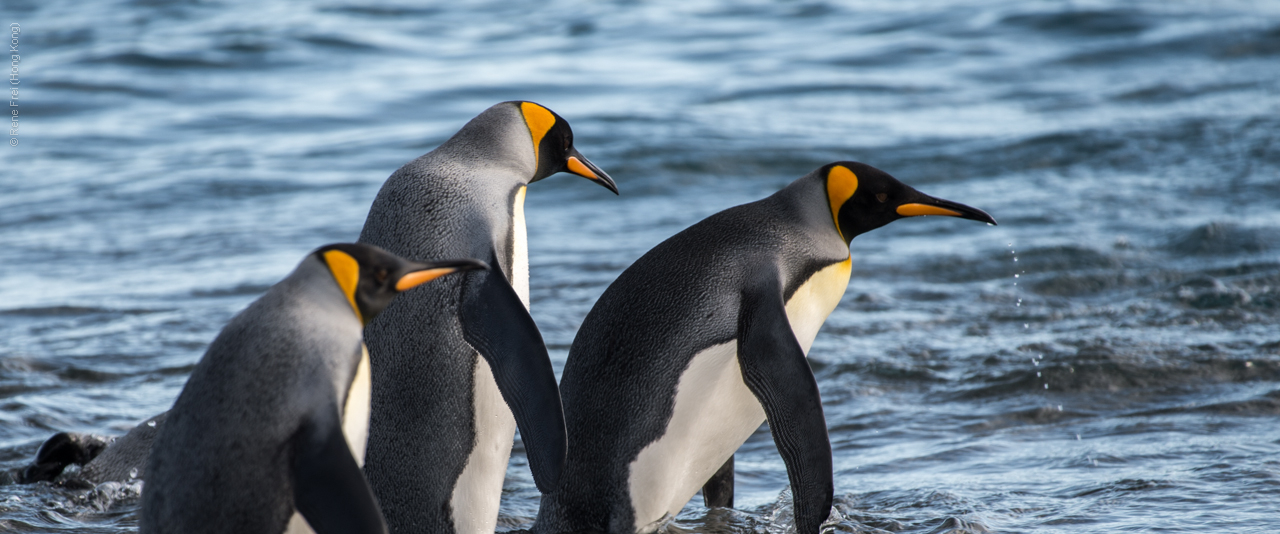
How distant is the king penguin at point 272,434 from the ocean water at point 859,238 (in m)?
1.44

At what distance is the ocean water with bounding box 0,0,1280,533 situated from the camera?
3895 millimetres

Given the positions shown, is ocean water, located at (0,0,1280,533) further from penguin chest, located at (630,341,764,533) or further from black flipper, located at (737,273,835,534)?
black flipper, located at (737,273,835,534)

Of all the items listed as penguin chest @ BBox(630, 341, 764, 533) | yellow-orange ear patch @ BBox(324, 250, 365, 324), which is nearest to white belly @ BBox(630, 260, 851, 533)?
penguin chest @ BBox(630, 341, 764, 533)

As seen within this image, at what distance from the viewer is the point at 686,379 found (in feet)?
10.2

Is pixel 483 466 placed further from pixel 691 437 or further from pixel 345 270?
pixel 345 270

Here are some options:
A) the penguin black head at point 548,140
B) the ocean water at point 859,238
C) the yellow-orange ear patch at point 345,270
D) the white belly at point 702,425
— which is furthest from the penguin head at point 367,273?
the ocean water at point 859,238

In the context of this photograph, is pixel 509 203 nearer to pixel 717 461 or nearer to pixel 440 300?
pixel 440 300

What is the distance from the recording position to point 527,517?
355 cm

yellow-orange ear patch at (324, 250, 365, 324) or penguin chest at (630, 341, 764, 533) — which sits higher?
yellow-orange ear patch at (324, 250, 365, 324)

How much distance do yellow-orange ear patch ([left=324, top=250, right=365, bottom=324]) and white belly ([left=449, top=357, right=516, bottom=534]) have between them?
738 millimetres

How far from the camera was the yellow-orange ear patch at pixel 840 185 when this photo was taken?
335 cm

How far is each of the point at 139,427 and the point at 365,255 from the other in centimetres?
197

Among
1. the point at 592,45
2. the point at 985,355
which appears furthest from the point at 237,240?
the point at 592,45

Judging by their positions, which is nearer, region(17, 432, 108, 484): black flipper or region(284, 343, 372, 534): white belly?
region(284, 343, 372, 534): white belly
